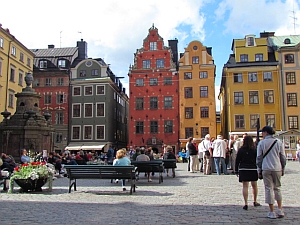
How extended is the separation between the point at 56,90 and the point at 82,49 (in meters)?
8.45

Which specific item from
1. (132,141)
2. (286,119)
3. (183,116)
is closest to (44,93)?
(132,141)

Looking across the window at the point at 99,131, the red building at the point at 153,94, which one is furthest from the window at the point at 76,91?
the red building at the point at 153,94

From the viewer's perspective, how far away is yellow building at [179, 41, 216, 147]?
145 feet

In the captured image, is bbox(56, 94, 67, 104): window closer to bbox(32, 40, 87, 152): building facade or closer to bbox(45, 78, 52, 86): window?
bbox(32, 40, 87, 152): building facade

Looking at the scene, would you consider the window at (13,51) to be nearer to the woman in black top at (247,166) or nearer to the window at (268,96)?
the window at (268,96)

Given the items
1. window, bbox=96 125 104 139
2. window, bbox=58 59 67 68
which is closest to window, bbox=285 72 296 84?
window, bbox=96 125 104 139

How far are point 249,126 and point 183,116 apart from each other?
8.03m

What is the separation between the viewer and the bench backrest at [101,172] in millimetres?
10555

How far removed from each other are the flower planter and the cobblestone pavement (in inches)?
12.0

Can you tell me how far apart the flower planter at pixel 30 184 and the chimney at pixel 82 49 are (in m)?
43.5

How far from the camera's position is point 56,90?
160 ft

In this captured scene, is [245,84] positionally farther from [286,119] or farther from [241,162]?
[241,162]

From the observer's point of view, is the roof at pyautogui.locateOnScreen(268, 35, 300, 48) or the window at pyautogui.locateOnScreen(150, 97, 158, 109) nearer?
the roof at pyautogui.locateOnScreen(268, 35, 300, 48)

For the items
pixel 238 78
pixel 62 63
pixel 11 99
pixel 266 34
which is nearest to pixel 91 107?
pixel 62 63
